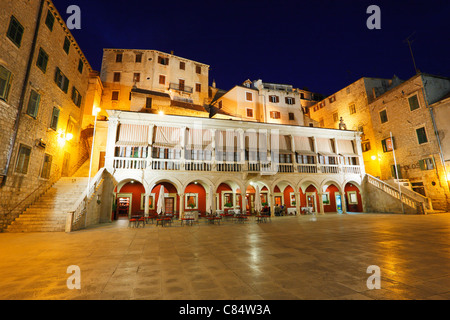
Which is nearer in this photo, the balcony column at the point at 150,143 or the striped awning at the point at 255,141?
the balcony column at the point at 150,143

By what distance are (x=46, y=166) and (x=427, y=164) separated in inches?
1279

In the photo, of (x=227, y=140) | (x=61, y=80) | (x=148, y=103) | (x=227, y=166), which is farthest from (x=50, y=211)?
(x=148, y=103)

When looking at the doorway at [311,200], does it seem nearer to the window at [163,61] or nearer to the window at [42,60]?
the window at [42,60]

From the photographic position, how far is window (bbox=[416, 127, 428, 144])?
792 inches

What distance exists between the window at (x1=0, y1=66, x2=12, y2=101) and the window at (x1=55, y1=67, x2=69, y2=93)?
181 inches

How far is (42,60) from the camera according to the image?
13.9 m

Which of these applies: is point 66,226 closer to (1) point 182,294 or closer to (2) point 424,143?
(1) point 182,294

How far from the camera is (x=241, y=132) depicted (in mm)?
19844

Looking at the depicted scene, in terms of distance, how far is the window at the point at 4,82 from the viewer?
35.5 feet

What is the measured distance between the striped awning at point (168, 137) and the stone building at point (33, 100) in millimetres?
7316

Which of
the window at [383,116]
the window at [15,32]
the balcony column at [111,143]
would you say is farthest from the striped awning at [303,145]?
the window at [15,32]

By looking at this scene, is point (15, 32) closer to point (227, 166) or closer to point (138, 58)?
point (227, 166)
